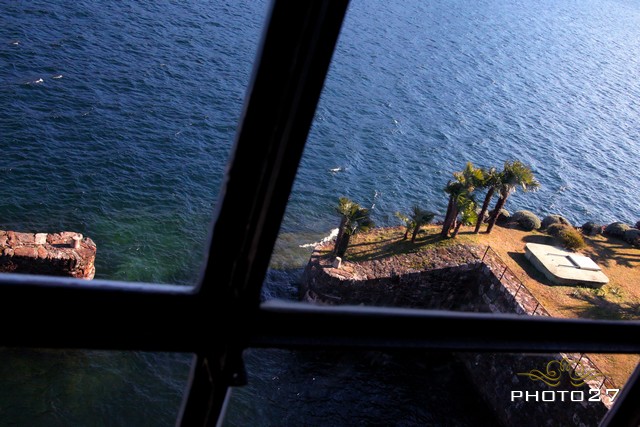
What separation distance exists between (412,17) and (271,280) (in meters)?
51.9

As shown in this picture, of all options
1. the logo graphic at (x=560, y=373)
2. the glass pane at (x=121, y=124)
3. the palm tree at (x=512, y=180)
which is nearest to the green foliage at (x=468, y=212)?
the palm tree at (x=512, y=180)

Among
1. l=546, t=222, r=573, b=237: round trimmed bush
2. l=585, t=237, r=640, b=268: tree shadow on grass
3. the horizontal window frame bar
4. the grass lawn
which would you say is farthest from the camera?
l=546, t=222, r=573, b=237: round trimmed bush

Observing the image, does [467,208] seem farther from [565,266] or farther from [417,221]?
[565,266]

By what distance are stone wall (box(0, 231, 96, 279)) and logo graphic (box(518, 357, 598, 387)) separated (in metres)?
17.3

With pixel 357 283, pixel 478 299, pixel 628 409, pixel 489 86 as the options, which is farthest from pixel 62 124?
pixel 489 86

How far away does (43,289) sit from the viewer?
1.56m

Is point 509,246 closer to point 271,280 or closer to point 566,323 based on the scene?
point 271,280

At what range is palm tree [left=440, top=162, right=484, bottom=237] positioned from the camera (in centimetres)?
2869

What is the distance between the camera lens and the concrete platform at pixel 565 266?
2733 cm

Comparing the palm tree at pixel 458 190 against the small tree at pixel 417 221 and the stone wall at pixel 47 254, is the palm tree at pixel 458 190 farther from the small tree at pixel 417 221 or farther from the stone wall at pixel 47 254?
the stone wall at pixel 47 254

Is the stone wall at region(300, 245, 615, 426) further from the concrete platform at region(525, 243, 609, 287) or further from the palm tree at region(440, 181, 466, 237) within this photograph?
the concrete platform at region(525, 243, 609, 287)

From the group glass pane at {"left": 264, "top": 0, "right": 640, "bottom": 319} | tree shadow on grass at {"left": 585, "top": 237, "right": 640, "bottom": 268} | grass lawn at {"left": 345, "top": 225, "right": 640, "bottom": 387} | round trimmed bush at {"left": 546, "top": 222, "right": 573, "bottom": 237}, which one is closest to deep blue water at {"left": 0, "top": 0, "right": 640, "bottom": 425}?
glass pane at {"left": 264, "top": 0, "right": 640, "bottom": 319}

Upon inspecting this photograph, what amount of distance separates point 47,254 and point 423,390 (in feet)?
52.3

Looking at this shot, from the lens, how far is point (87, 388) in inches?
878
